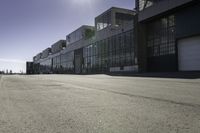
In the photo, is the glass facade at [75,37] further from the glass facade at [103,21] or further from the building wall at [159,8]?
the building wall at [159,8]

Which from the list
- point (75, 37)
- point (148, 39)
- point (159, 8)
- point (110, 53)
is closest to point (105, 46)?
point (110, 53)

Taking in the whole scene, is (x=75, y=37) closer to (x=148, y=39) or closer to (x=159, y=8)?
(x=148, y=39)

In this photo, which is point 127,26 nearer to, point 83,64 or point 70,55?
point 83,64

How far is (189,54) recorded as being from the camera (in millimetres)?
39469

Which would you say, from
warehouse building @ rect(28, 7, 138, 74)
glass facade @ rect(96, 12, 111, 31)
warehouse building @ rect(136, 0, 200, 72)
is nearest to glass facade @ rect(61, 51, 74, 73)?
warehouse building @ rect(28, 7, 138, 74)

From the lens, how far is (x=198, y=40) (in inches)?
1490

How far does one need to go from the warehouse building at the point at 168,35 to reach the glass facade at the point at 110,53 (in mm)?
3670

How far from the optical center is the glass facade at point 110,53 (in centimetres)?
5481

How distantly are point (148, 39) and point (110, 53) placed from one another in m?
15.6

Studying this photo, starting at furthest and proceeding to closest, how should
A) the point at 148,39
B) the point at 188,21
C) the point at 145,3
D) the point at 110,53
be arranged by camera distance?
the point at 110,53
the point at 148,39
the point at 145,3
the point at 188,21

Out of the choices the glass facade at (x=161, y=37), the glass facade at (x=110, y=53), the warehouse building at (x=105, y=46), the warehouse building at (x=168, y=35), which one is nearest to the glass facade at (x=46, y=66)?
the warehouse building at (x=105, y=46)

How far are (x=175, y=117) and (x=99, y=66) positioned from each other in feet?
213

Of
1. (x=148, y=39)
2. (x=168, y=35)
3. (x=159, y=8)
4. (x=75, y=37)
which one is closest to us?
(x=159, y=8)

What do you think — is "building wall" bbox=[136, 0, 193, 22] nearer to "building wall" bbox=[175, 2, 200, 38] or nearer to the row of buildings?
the row of buildings
